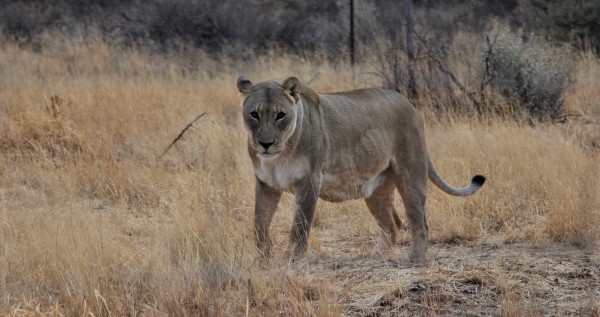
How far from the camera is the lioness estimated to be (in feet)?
15.9

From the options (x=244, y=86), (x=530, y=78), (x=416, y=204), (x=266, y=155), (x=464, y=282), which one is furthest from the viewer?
(x=530, y=78)

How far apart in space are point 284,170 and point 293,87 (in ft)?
1.76

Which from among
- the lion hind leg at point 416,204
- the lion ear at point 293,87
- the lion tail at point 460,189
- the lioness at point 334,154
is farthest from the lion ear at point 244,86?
the lion tail at point 460,189

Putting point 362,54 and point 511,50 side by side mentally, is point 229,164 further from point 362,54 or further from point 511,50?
point 362,54

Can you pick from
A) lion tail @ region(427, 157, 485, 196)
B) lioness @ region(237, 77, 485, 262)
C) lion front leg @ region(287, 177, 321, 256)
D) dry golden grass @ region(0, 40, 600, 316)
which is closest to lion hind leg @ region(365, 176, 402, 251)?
lioness @ region(237, 77, 485, 262)

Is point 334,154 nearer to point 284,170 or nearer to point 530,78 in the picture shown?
point 284,170

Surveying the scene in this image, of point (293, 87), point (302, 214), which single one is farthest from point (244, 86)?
point (302, 214)

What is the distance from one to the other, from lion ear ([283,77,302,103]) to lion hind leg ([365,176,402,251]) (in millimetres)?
1189

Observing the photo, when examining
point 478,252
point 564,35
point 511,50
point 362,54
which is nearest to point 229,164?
point 478,252

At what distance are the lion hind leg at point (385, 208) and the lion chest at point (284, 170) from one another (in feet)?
3.58

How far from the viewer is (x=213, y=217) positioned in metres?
4.91

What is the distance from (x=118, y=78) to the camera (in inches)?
488

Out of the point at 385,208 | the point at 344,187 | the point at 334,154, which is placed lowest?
the point at 385,208

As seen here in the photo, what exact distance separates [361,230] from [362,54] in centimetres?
832
